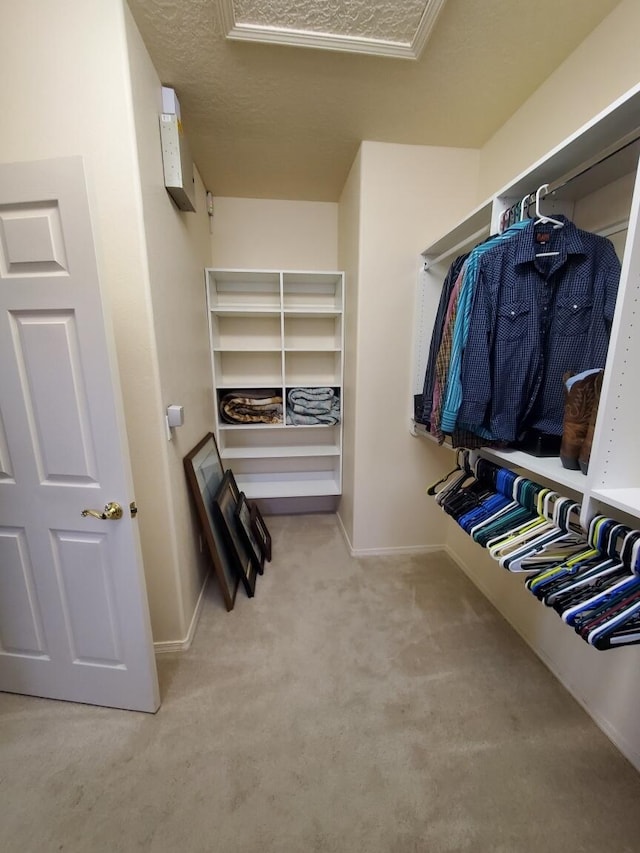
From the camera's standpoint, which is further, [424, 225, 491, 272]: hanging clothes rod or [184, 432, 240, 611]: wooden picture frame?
[184, 432, 240, 611]: wooden picture frame

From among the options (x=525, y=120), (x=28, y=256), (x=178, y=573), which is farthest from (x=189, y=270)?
(x=525, y=120)

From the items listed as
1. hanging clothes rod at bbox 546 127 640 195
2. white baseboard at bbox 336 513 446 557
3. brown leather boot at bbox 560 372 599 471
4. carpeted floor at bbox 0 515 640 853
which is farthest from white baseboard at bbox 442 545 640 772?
hanging clothes rod at bbox 546 127 640 195

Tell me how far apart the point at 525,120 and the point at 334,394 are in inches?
75.0

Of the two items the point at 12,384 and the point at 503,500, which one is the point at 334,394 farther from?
the point at 12,384

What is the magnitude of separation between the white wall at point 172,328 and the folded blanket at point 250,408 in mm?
452

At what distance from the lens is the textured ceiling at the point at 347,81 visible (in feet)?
4.09

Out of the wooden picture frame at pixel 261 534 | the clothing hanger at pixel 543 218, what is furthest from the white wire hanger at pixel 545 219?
the wooden picture frame at pixel 261 534

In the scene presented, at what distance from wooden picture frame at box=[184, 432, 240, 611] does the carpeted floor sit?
0.24 metres

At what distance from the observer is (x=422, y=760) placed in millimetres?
1177

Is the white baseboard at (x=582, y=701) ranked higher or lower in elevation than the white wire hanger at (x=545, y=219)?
lower

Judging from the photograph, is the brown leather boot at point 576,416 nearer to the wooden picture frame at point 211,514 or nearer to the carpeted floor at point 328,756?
the carpeted floor at point 328,756

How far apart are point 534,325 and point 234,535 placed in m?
1.90

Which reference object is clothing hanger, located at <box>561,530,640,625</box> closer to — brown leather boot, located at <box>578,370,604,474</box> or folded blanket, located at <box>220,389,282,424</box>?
brown leather boot, located at <box>578,370,604,474</box>

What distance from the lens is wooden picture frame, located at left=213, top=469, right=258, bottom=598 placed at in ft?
6.41
